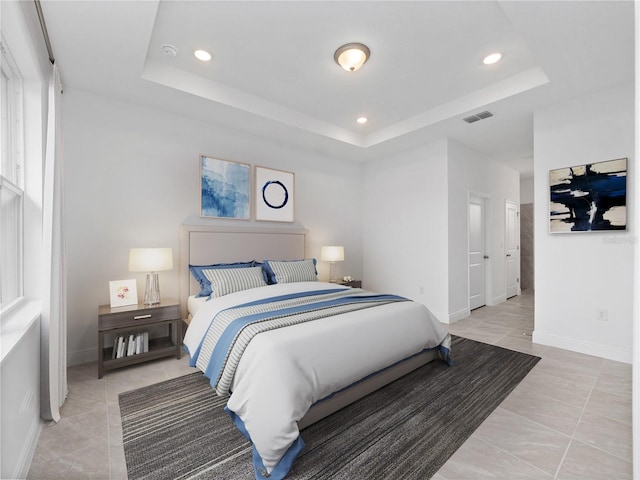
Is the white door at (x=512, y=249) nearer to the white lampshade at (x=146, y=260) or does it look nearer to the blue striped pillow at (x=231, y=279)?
the blue striped pillow at (x=231, y=279)

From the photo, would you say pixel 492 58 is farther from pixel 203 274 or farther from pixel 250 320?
pixel 203 274

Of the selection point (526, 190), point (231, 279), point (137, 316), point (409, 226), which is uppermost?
point (526, 190)

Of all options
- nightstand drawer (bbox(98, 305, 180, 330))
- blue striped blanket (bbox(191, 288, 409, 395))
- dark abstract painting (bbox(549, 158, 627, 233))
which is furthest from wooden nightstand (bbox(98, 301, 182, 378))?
dark abstract painting (bbox(549, 158, 627, 233))

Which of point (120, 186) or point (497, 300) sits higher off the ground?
point (120, 186)

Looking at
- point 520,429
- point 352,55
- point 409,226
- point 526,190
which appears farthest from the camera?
point 526,190

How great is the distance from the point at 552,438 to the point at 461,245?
3.07 meters

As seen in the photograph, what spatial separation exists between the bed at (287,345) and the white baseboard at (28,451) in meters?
0.96

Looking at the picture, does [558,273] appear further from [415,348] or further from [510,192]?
[510,192]

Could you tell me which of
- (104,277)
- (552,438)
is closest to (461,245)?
(552,438)

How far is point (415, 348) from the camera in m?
2.53

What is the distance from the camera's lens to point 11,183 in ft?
5.91

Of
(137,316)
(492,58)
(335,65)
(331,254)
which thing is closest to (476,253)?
(331,254)

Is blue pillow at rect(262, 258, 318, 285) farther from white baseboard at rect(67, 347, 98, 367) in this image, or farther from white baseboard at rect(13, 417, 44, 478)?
white baseboard at rect(13, 417, 44, 478)

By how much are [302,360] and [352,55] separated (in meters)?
2.50
